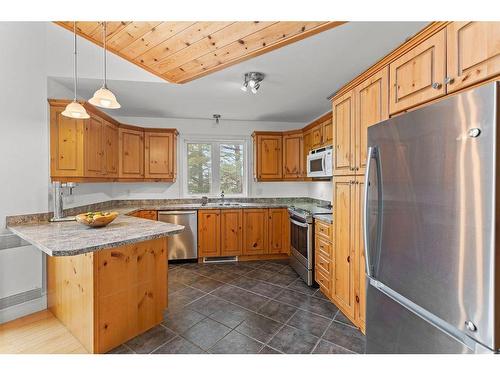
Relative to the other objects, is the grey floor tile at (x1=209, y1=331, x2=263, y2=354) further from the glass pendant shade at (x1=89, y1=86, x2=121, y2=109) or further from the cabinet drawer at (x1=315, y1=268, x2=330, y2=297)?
the glass pendant shade at (x1=89, y1=86, x2=121, y2=109)

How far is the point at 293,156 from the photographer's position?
4.27 meters

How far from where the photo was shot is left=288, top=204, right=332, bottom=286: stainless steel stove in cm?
294

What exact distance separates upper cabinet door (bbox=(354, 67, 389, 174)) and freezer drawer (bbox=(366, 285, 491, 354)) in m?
1.02

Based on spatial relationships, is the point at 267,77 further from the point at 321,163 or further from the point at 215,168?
the point at 215,168

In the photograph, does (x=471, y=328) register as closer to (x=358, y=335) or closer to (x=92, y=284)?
(x=358, y=335)

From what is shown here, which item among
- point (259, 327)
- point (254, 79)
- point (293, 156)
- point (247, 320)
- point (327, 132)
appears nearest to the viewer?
point (259, 327)

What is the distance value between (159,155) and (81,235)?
242cm

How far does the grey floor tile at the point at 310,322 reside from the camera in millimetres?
2043

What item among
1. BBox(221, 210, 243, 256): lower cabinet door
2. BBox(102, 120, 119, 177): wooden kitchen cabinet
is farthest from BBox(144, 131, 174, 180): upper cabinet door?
BBox(221, 210, 243, 256): lower cabinet door

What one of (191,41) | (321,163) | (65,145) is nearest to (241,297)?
(321,163)

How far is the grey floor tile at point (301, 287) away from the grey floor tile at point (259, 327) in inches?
29.4

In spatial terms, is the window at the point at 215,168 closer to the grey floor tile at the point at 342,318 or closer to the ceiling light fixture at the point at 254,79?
the ceiling light fixture at the point at 254,79
